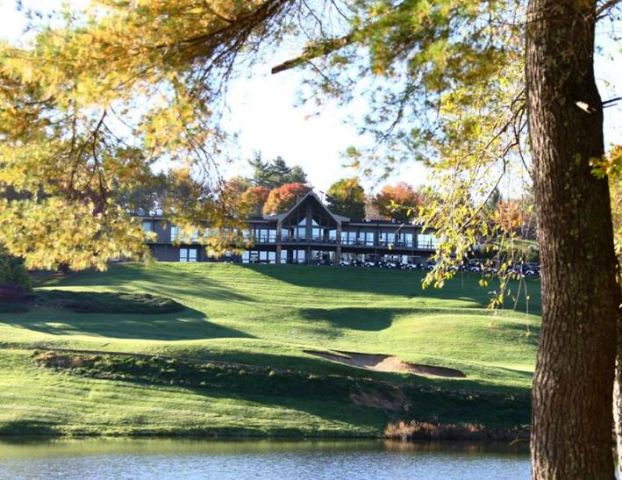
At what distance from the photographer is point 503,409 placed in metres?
33.2

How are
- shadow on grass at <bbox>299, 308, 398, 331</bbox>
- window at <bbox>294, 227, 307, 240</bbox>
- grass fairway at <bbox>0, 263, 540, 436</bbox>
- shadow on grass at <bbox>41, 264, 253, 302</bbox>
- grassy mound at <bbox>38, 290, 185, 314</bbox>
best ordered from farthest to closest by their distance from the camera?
window at <bbox>294, 227, 307, 240</bbox>, shadow on grass at <bbox>41, 264, 253, 302</bbox>, shadow on grass at <bbox>299, 308, 398, 331</bbox>, grassy mound at <bbox>38, 290, 185, 314</bbox>, grass fairway at <bbox>0, 263, 540, 436</bbox>

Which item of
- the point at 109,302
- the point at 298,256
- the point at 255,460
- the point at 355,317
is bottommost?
the point at 255,460

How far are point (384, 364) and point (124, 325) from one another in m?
14.2

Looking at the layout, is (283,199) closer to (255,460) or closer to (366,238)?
(366,238)

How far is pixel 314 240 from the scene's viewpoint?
79.0m

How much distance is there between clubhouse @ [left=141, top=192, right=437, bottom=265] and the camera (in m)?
78.7

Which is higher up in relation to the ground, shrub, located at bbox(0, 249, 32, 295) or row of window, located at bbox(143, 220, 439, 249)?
row of window, located at bbox(143, 220, 439, 249)

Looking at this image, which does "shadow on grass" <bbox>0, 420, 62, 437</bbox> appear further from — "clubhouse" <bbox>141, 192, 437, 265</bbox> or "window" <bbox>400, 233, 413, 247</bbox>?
"window" <bbox>400, 233, 413, 247</bbox>

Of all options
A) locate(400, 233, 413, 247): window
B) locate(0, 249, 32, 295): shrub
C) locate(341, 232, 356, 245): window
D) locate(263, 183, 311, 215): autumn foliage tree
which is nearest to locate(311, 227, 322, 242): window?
locate(341, 232, 356, 245): window

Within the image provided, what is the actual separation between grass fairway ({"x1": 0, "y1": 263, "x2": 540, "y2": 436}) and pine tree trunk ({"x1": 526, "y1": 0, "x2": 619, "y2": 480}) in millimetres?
16619

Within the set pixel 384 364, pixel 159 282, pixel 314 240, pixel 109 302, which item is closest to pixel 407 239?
pixel 314 240

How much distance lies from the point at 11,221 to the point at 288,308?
4461cm

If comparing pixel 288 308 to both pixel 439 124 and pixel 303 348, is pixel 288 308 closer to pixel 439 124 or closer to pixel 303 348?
pixel 303 348

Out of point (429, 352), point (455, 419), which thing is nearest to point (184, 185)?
point (455, 419)
